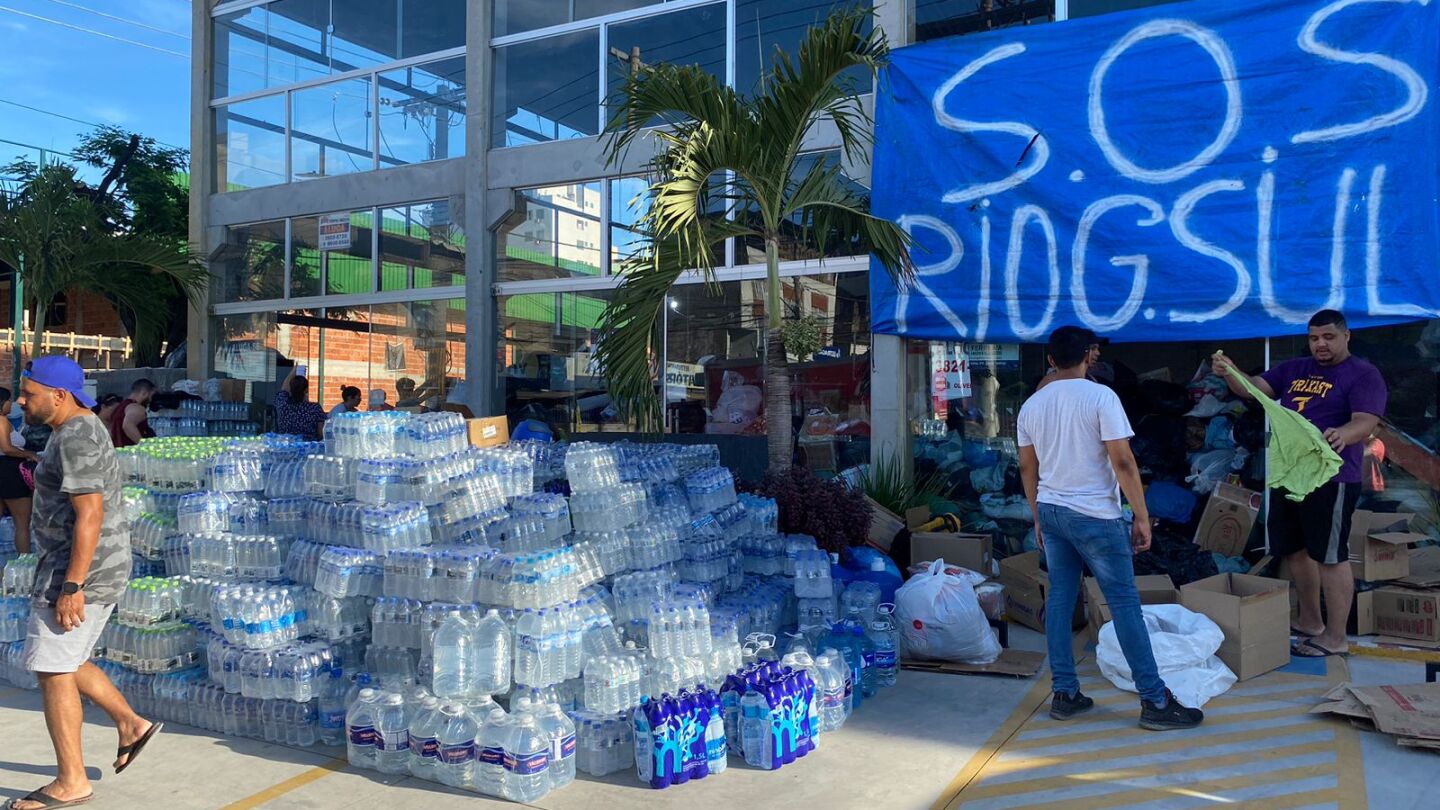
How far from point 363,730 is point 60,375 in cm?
209

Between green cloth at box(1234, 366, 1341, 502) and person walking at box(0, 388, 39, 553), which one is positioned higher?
green cloth at box(1234, 366, 1341, 502)

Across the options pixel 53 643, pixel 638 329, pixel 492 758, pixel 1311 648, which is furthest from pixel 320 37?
pixel 1311 648

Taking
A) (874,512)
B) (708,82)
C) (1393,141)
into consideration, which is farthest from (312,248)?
(1393,141)

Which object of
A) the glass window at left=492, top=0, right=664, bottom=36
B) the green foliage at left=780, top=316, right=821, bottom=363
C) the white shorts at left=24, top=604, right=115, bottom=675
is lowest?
the white shorts at left=24, top=604, right=115, bottom=675

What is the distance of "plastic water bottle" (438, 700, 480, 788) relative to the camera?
4336 mm

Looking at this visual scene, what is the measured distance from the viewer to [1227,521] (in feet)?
24.3

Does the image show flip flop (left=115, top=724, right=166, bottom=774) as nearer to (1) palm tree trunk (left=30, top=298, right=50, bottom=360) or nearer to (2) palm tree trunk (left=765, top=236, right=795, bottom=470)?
(2) palm tree trunk (left=765, top=236, right=795, bottom=470)

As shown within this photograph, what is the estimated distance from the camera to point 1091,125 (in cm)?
834

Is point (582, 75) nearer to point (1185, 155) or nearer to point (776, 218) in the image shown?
point (776, 218)

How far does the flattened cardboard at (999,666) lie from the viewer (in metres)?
Result: 5.88

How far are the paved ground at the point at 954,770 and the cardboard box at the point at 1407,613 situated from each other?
1.68 m

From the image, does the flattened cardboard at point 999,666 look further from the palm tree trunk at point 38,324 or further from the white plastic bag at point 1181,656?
the palm tree trunk at point 38,324

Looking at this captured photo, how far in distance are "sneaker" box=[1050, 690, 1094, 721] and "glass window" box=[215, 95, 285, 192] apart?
12607 mm

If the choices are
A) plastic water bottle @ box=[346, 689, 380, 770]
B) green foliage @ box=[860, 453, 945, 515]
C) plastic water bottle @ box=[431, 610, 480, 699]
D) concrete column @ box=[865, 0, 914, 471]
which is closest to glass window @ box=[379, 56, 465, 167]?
concrete column @ box=[865, 0, 914, 471]
